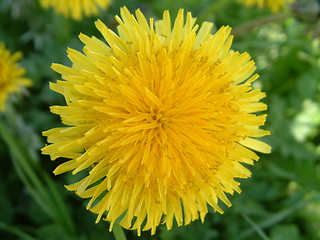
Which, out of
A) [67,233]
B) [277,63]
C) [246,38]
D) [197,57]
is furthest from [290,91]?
[67,233]

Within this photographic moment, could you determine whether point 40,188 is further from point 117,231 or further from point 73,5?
point 73,5

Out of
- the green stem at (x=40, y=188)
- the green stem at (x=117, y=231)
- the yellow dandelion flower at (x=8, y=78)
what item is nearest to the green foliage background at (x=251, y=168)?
the green stem at (x=40, y=188)

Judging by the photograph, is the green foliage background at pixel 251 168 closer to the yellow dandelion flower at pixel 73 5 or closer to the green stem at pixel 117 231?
the yellow dandelion flower at pixel 73 5

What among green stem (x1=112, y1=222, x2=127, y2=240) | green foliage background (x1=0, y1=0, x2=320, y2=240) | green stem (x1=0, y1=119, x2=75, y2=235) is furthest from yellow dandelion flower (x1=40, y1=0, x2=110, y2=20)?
green stem (x1=112, y1=222, x2=127, y2=240)

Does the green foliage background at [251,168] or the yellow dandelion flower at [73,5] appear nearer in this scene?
the green foliage background at [251,168]

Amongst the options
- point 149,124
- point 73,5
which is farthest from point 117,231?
point 73,5

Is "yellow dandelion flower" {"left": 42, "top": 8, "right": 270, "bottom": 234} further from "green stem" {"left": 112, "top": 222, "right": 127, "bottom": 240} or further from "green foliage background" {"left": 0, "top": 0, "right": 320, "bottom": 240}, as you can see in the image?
"green foliage background" {"left": 0, "top": 0, "right": 320, "bottom": 240}
